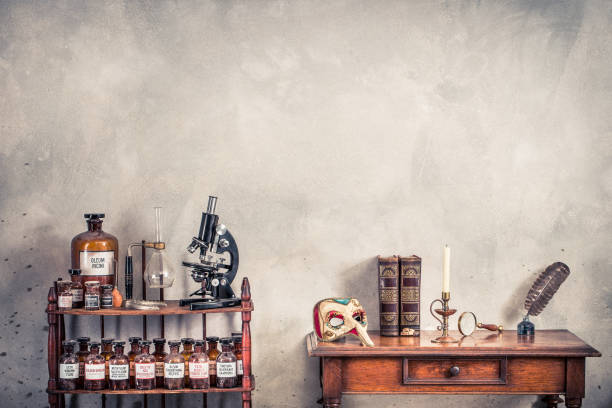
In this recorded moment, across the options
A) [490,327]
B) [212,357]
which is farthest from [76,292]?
[490,327]

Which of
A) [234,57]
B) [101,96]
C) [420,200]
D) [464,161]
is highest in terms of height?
[234,57]

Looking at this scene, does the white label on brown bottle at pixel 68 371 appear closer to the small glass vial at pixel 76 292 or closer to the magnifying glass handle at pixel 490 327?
the small glass vial at pixel 76 292

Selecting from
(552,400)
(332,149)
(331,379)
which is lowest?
(552,400)

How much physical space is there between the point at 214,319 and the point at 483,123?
5.55 ft

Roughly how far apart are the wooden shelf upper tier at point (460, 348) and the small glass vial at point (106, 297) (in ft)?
3.06

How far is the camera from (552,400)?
3107 mm

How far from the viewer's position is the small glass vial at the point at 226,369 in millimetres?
2889

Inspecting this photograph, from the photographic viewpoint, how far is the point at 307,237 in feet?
10.8

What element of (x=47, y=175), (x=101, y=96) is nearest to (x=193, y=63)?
(x=101, y=96)

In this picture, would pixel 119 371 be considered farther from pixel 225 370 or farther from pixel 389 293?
pixel 389 293

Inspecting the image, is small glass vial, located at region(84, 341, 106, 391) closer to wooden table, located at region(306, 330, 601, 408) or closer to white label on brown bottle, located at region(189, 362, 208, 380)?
white label on brown bottle, located at region(189, 362, 208, 380)

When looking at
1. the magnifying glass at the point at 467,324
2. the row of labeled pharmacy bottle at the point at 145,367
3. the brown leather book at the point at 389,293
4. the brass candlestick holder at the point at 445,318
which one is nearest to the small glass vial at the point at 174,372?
the row of labeled pharmacy bottle at the point at 145,367

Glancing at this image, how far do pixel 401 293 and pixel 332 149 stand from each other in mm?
804

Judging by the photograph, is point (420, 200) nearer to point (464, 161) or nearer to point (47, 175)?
point (464, 161)
